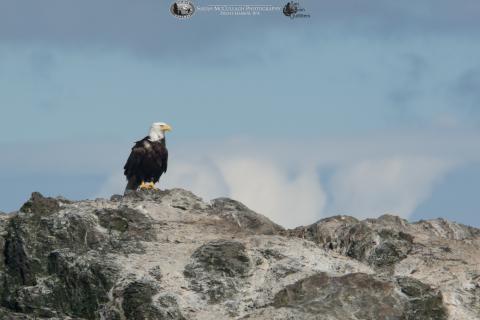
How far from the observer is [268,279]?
1014 inches

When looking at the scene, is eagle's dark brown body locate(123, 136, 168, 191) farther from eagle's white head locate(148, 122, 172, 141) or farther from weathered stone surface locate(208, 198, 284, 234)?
weathered stone surface locate(208, 198, 284, 234)

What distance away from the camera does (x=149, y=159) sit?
3775 cm

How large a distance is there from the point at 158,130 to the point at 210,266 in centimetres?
1297

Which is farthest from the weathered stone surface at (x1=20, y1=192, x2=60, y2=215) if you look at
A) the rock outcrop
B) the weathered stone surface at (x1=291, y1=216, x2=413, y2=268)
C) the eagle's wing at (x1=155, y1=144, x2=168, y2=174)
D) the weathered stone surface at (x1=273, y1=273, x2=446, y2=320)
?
the eagle's wing at (x1=155, y1=144, x2=168, y2=174)

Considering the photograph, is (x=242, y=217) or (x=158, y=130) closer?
(x=242, y=217)

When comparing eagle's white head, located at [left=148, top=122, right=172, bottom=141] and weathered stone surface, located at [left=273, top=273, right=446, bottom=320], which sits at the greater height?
eagle's white head, located at [left=148, top=122, right=172, bottom=141]

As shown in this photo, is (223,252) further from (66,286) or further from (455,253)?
(455,253)

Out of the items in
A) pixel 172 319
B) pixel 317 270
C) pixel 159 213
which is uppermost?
pixel 159 213

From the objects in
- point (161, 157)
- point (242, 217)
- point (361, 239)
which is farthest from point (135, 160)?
point (361, 239)

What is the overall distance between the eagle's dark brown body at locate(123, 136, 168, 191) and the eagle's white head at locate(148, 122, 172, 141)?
127 mm

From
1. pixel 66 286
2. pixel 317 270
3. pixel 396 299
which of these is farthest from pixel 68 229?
pixel 396 299

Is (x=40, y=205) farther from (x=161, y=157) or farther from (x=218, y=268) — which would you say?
(x=161, y=157)

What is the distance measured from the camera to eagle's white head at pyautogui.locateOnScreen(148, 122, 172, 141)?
38469mm

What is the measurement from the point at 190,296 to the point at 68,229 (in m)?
3.52
